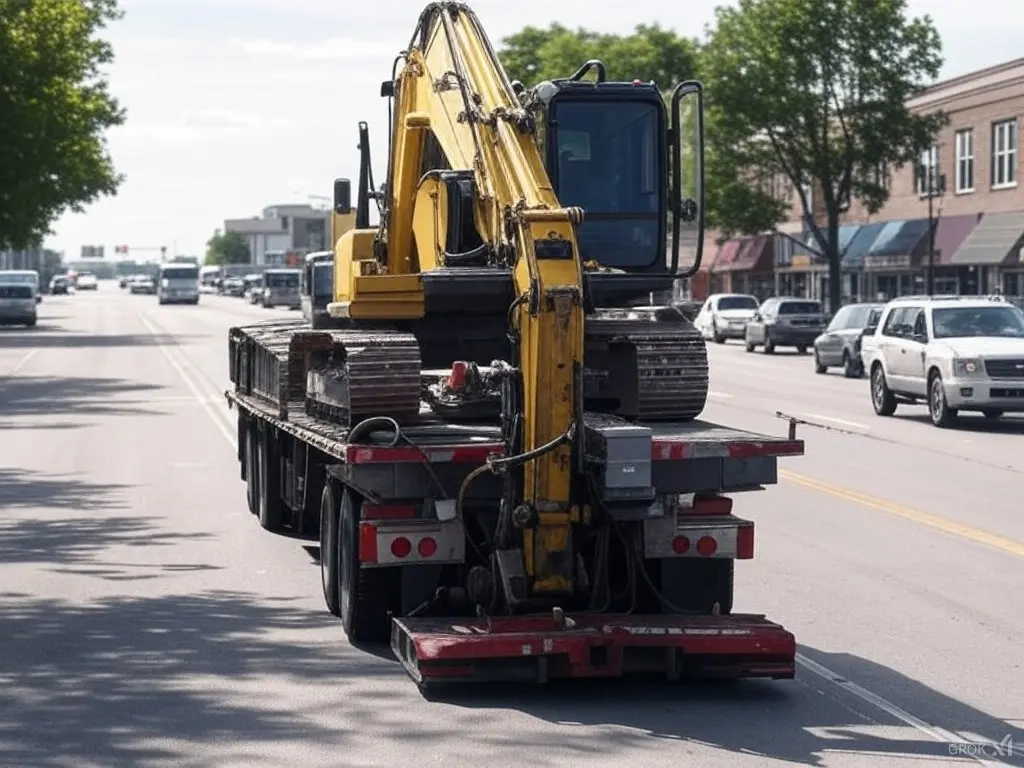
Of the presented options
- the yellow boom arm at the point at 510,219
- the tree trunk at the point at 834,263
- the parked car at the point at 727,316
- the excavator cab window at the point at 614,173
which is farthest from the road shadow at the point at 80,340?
the excavator cab window at the point at 614,173

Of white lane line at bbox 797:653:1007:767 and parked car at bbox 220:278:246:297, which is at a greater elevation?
parked car at bbox 220:278:246:297

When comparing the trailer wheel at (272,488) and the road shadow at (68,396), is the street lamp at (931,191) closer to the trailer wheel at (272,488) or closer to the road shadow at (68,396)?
the road shadow at (68,396)

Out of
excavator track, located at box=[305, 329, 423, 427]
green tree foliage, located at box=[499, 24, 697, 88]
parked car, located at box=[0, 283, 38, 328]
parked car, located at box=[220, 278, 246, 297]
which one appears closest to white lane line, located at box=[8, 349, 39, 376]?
parked car, located at box=[0, 283, 38, 328]

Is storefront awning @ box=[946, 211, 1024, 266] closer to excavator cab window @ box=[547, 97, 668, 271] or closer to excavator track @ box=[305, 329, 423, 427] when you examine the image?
excavator cab window @ box=[547, 97, 668, 271]

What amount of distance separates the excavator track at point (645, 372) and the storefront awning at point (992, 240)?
4969 centimetres

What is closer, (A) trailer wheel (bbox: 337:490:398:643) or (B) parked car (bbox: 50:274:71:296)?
(A) trailer wheel (bbox: 337:490:398:643)

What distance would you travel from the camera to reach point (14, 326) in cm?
8044

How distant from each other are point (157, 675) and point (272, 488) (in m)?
5.89

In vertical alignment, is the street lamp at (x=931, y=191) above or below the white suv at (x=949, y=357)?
above

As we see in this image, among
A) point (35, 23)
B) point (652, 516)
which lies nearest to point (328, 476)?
point (652, 516)

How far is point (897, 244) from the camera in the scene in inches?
2712

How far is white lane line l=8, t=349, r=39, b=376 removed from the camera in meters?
44.1

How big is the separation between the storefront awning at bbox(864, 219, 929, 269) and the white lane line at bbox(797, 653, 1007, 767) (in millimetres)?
58399

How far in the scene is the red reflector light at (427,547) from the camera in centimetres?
966
